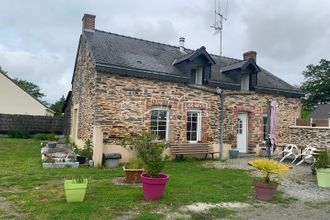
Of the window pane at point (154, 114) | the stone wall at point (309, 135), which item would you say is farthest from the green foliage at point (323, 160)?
the stone wall at point (309, 135)

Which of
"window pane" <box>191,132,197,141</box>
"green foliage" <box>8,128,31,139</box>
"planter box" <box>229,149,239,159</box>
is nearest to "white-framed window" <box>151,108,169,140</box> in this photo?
"window pane" <box>191,132,197,141</box>

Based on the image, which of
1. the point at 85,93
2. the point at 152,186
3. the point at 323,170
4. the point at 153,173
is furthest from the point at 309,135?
the point at 152,186

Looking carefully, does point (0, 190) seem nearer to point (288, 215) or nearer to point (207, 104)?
point (288, 215)

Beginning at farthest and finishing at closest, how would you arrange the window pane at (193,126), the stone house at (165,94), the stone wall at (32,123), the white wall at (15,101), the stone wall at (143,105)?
the white wall at (15,101)
the stone wall at (32,123)
the window pane at (193,126)
the stone house at (165,94)
the stone wall at (143,105)

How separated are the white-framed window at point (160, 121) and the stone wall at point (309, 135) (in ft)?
25.3

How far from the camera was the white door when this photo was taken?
16.2 m

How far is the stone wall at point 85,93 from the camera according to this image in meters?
12.9

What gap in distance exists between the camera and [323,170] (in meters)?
9.02

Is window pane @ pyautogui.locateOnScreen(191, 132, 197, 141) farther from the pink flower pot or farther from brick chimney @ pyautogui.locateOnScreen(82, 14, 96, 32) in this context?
the pink flower pot

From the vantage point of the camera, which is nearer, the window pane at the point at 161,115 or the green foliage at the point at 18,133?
the window pane at the point at 161,115

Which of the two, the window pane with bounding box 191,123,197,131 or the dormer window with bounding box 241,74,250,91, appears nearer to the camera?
the window pane with bounding box 191,123,197,131

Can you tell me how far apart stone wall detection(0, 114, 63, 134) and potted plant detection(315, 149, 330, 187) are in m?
19.8

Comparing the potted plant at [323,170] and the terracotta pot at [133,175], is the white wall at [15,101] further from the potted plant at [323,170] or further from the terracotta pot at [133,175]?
the potted plant at [323,170]

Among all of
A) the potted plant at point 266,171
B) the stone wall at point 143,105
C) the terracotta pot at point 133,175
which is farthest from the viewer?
the stone wall at point 143,105
